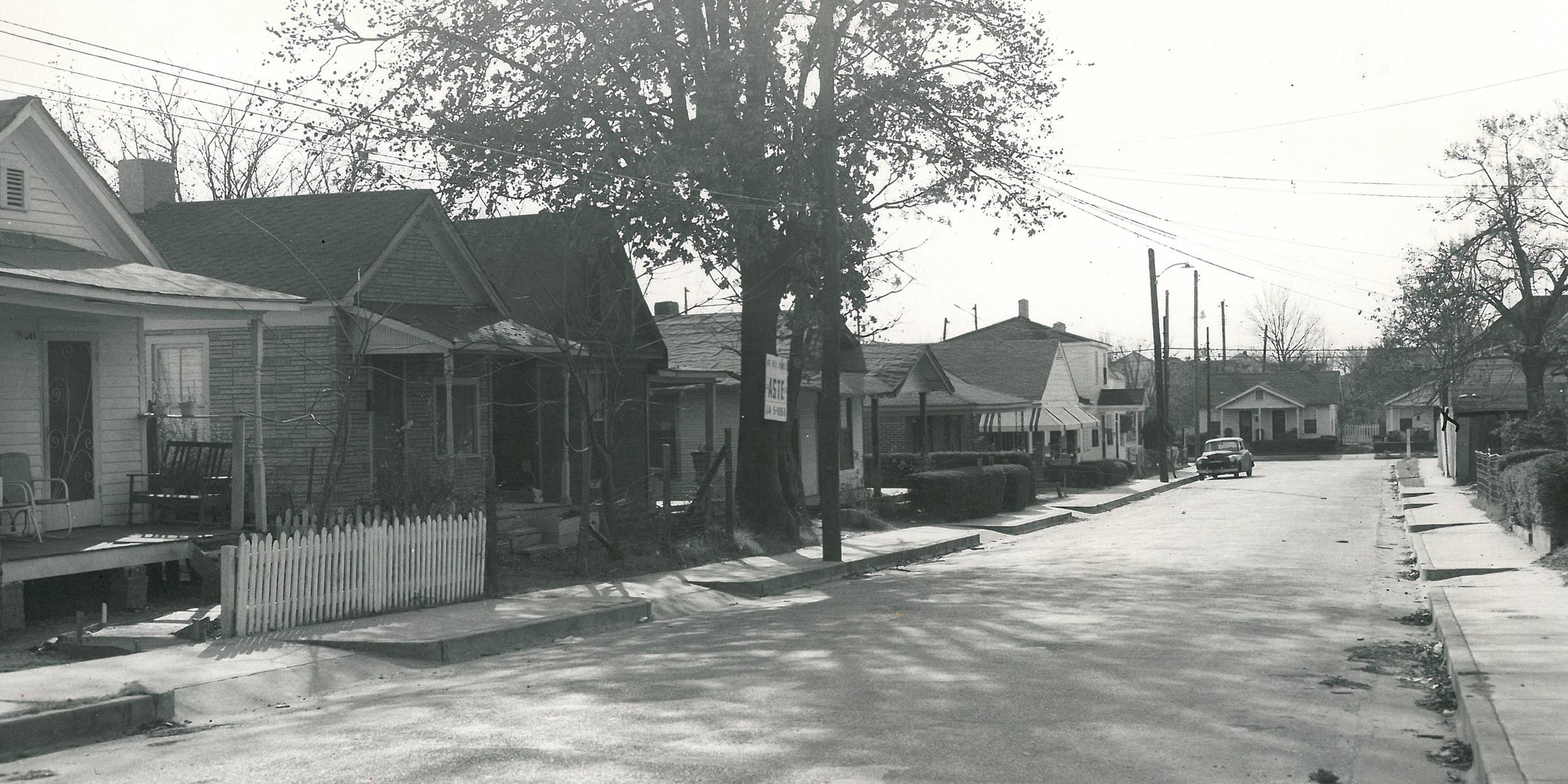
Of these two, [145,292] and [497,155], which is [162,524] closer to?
[145,292]

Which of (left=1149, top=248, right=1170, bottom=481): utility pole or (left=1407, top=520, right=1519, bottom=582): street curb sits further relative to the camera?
(left=1149, top=248, right=1170, bottom=481): utility pole

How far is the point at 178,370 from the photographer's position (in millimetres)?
20375

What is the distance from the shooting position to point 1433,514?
2873 cm

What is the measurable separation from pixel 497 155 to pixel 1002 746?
1603 cm

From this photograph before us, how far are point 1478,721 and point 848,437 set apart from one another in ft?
103

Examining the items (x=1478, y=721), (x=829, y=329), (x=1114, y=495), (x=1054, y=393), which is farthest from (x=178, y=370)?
(x=1054, y=393)

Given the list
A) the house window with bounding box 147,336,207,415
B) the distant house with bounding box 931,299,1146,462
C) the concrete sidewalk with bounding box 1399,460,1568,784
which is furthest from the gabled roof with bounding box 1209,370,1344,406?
the house window with bounding box 147,336,207,415

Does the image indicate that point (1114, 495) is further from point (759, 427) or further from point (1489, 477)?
point (759, 427)

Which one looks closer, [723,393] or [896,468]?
[723,393]

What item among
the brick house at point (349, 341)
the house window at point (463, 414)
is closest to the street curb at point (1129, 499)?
the house window at point (463, 414)

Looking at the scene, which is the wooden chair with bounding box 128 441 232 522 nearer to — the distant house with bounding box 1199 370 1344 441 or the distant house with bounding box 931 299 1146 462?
the distant house with bounding box 931 299 1146 462

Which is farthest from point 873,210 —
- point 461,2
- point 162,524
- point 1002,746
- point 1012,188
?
point 1002,746

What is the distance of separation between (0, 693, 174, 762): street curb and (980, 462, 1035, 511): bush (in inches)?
1014

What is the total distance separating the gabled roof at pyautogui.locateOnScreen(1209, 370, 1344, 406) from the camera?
322 feet
